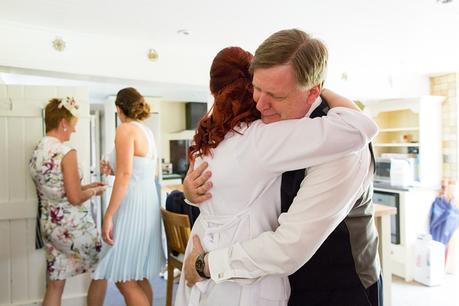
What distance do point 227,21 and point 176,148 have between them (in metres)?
4.14

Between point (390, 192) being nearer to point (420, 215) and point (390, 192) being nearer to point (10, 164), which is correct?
point (420, 215)

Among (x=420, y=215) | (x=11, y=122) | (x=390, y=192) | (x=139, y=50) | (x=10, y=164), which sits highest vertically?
(x=139, y=50)

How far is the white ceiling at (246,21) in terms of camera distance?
6.90ft

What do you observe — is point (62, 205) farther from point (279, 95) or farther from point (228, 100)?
point (279, 95)

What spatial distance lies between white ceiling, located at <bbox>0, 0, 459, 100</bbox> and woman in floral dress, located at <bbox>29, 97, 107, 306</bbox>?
615 millimetres

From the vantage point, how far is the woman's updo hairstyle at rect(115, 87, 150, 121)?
2.05 metres

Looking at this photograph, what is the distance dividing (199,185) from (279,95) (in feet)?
1.04

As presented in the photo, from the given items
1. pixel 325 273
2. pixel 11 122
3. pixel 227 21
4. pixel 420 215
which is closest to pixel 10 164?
pixel 11 122

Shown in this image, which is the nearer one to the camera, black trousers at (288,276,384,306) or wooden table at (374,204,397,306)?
black trousers at (288,276,384,306)

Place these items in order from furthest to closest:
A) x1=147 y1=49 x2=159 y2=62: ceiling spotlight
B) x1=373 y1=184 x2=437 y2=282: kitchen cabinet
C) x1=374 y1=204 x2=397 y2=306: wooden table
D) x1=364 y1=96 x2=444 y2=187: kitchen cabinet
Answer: x1=364 y1=96 x2=444 y2=187: kitchen cabinet, x1=373 y1=184 x2=437 y2=282: kitchen cabinet, x1=147 y1=49 x2=159 y2=62: ceiling spotlight, x1=374 y1=204 x2=397 y2=306: wooden table

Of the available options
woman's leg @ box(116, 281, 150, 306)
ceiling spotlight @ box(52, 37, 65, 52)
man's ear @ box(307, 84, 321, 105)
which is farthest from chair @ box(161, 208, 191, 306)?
man's ear @ box(307, 84, 321, 105)

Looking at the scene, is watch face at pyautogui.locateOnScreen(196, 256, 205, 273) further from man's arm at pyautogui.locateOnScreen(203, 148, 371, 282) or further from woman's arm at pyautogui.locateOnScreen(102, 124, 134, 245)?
woman's arm at pyautogui.locateOnScreen(102, 124, 134, 245)

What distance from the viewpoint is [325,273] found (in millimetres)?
904

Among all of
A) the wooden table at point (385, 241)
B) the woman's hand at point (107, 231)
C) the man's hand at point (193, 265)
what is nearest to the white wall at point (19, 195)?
the woman's hand at point (107, 231)
